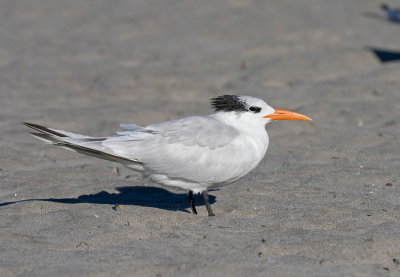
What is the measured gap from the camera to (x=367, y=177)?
18.2ft

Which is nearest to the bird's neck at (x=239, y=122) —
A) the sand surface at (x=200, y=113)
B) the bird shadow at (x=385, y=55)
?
the sand surface at (x=200, y=113)

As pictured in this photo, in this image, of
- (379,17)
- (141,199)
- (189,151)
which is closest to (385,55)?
(379,17)

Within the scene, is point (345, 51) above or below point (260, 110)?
below

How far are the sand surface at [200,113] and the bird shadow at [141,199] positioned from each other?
0.07 ft

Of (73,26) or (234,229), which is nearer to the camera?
(234,229)

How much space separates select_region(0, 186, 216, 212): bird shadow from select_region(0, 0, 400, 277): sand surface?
21 millimetres

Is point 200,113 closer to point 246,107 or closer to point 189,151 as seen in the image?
point 246,107

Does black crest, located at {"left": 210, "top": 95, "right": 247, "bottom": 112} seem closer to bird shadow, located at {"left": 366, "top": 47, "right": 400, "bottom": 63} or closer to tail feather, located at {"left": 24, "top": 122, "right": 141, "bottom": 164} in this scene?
tail feather, located at {"left": 24, "top": 122, "right": 141, "bottom": 164}

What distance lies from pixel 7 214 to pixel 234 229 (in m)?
1.50

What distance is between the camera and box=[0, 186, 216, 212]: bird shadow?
5.03 m

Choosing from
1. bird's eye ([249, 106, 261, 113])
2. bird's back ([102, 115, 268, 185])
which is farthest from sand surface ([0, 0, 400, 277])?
bird's eye ([249, 106, 261, 113])

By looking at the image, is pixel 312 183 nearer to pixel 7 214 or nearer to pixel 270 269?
pixel 270 269

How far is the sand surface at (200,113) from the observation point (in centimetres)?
394

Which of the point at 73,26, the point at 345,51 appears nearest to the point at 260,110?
the point at 345,51
